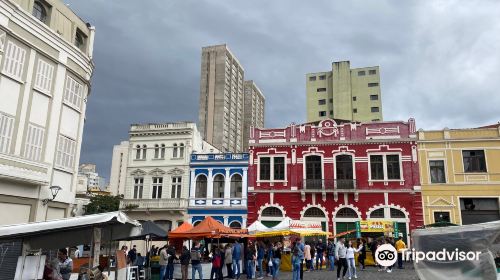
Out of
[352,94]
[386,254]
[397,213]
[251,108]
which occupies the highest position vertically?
[251,108]

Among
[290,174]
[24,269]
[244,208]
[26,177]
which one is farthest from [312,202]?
[24,269]

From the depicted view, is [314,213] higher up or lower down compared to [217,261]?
higher up

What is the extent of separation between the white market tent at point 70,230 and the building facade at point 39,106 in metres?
6.35

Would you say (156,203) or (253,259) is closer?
(253,259)

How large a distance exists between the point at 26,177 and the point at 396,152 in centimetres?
2394

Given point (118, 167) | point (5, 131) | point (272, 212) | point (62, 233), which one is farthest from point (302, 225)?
point (118, 167)

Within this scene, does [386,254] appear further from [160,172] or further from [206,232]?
[160,172]

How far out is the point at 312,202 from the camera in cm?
3086

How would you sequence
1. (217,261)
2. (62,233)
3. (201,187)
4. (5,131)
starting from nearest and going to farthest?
(62,233) < (5,131) < (217,261) < (201,187)

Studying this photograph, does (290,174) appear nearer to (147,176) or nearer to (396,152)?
(396,152)

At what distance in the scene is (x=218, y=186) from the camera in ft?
112

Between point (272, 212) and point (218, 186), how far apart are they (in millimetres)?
5239

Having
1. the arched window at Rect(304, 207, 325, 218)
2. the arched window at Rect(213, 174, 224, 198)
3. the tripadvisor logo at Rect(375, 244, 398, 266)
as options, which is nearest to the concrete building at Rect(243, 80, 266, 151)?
the arched window at Rect(213, 174, 224, 198)

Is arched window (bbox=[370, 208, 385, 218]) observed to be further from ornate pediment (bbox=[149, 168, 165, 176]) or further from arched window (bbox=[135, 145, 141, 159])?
arched window (bbox=[135, 145, 141, 159])
